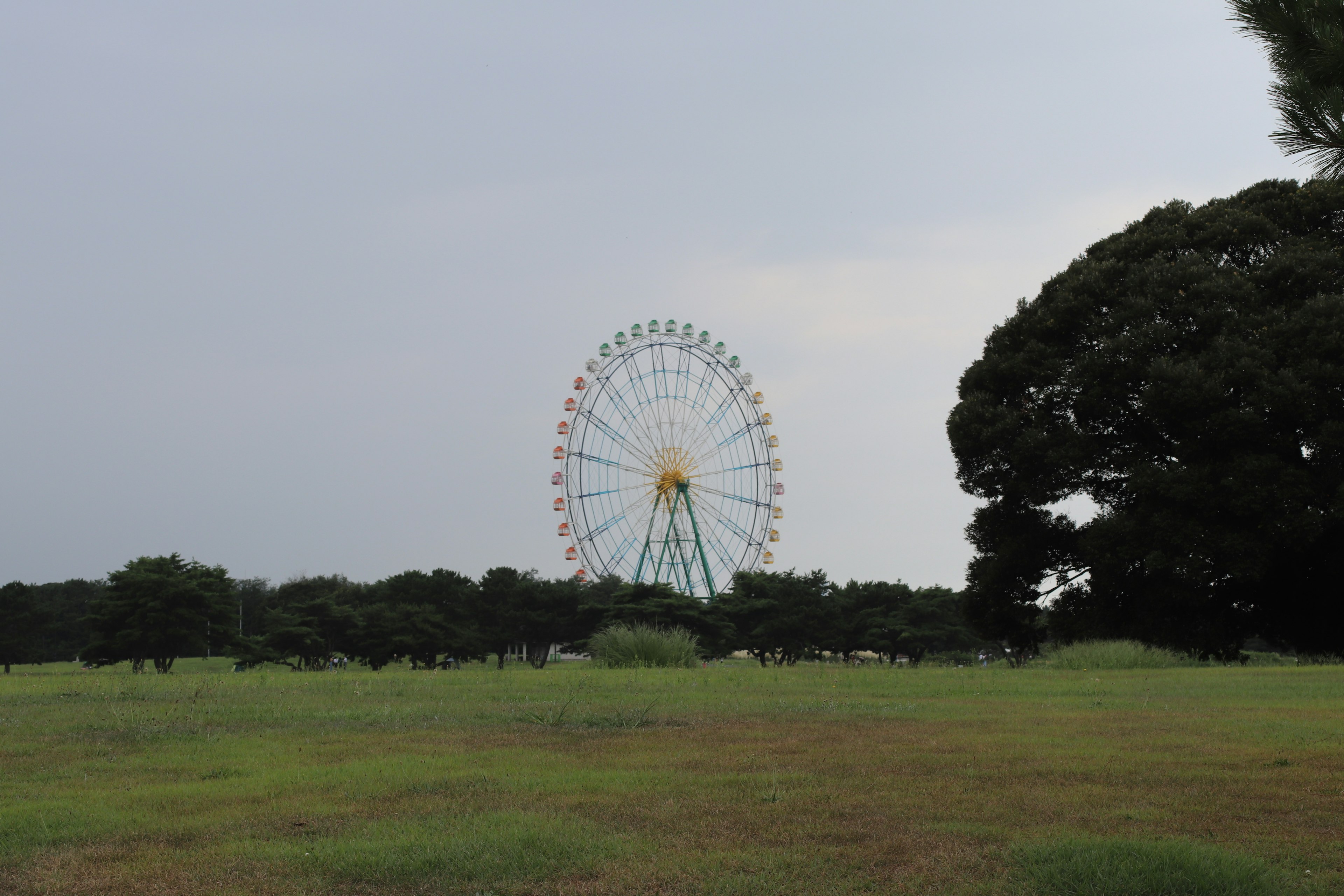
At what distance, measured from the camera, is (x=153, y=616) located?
36219mm

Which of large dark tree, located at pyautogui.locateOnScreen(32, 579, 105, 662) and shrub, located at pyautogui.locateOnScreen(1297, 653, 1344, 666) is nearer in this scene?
shrub, located at pyautogui.locateOnScreen(1297, 653, 1344, 666)

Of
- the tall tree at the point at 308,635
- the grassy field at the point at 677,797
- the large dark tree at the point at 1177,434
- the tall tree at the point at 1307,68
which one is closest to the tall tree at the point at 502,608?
the tall tree at the point at 308,635

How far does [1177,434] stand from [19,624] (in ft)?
138

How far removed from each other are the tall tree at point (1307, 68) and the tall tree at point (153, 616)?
3642 centimetres

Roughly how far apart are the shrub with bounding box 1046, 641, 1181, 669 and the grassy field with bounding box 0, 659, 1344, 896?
563cm

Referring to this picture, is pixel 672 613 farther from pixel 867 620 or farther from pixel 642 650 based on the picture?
pixel 642 650

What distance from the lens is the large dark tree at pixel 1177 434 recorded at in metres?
19.0

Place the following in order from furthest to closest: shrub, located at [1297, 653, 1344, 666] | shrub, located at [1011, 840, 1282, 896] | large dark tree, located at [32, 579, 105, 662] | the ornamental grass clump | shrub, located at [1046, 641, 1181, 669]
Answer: large dark tree, located at [32, 579, 105, 662] < shrub, located at [1297, 653, 1344, 666] < the ornamental grass clump < shrub, located at [1046, 641, 1181, 669] < shrub, located at [1011, 840, 1282, 896]

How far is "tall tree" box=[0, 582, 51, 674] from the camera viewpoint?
1666 inches

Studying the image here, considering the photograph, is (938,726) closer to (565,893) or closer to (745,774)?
(745,774)

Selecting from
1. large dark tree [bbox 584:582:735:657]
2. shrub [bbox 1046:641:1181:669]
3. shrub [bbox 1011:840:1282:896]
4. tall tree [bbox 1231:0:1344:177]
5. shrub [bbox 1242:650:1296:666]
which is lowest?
shrub [bbox 1011:840:1282:896]

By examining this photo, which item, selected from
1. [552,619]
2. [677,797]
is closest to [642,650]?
[677,797]

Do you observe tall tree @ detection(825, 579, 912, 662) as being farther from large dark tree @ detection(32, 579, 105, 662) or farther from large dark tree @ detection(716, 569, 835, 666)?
large dark tree @ detection(32, 579, 105, 662)

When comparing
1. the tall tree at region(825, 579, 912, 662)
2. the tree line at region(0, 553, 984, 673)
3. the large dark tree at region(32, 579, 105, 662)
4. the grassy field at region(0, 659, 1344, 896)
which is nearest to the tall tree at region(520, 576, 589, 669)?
the tree line at region(0, 553, 984, 673)
